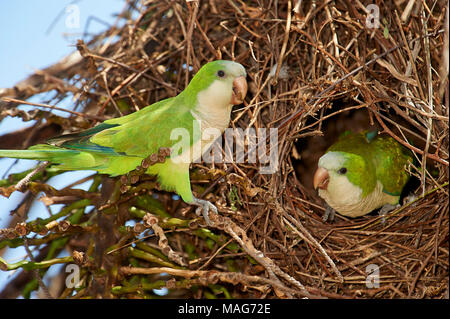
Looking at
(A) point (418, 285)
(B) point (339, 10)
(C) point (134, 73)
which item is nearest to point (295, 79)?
(B) point (339, 10)

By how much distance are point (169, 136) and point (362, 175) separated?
3.47 ft

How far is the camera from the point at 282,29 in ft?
7.63

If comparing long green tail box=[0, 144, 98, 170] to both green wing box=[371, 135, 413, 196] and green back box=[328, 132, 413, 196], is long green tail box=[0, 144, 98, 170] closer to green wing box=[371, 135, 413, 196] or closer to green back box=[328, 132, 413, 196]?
green back box=[328, 132, 413, 196]

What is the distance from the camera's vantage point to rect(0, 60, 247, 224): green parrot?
2.00 m

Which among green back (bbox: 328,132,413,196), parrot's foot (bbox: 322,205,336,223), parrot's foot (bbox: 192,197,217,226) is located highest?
green back (bbox: 328,132,413,196)

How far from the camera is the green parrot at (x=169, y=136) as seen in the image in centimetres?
200

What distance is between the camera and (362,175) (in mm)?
2447

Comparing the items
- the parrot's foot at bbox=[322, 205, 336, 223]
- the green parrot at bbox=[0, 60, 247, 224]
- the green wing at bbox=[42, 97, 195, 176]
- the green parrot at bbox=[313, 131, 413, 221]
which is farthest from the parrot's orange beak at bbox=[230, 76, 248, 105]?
the parrot's foot at bbox=[322, 205, 336, 223]

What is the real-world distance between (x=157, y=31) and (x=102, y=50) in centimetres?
34

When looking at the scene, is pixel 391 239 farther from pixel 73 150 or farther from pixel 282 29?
pixel 73 150

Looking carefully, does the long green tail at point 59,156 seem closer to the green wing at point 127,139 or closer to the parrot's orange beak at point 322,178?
the green wing at point 127,139

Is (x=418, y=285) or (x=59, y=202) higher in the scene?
(x=59, y=202)

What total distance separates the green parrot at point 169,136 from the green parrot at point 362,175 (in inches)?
26.5

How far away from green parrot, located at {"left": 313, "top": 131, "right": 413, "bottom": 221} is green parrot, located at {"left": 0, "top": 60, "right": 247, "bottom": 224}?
0.67 metres
